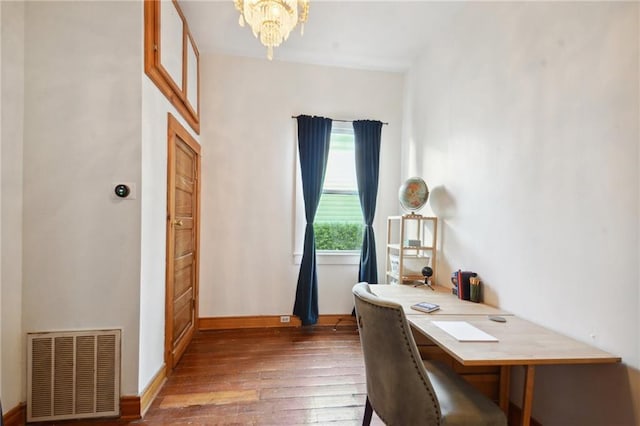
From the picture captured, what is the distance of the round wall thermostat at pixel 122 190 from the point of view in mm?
1843

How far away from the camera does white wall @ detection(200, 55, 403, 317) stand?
3.29 m

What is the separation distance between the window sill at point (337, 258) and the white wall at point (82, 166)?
190 cm

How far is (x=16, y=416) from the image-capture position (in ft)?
5.66

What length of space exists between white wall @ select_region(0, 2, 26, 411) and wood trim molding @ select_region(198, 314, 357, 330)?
1615 millimetres

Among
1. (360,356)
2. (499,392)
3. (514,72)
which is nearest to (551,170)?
(514,72)

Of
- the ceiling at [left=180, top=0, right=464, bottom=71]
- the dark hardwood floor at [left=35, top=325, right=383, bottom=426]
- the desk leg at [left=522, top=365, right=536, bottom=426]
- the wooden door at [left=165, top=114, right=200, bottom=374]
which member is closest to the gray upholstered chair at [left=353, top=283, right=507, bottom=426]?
the desk leg at [left=522, top=365, right=536, bottom=426]

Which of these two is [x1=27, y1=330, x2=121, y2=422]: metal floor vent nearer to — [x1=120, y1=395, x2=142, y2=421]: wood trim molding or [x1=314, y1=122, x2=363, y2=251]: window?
[x1=120, y1=395, x2=142, y2=421]: wood trim molding

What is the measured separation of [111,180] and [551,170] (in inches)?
Result: 101

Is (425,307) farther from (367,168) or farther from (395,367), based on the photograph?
(367,168)

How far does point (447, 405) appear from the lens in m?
1.28

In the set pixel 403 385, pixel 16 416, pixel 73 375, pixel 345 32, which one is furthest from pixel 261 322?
pixel 345 32

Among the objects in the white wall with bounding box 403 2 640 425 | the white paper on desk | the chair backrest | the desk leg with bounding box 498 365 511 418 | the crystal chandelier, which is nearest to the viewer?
the chair backrest

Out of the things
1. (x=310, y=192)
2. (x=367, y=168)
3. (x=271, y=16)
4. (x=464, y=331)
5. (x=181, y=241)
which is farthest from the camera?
(x=367, y=168)

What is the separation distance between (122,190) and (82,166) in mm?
273
